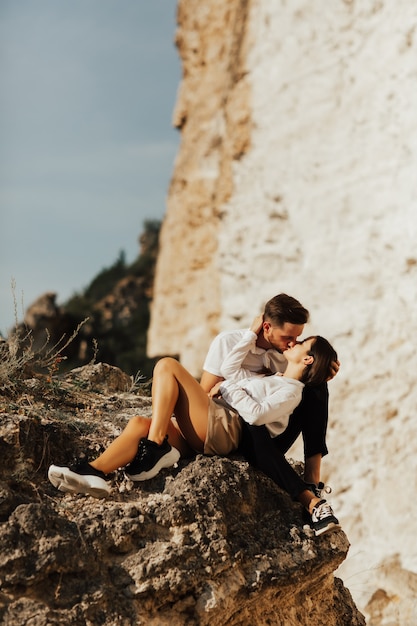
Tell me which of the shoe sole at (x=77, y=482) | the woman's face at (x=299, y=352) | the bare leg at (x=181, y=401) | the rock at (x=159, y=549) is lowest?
the rock at (x=159, y=549)

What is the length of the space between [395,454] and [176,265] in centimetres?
518

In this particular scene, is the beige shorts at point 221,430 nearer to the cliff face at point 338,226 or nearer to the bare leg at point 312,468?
the bare leg at point 312,468

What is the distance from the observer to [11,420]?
372cm

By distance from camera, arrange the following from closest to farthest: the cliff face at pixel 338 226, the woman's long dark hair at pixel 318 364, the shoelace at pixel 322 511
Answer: the shoelace at pixel 322 511, the woman's long dark hair at pixel 318 364, the cliff face at pixel 338 226

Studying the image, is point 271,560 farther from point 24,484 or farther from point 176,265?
point 176,265

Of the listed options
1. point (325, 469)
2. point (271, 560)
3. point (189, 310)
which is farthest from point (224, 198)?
point (271, 560)

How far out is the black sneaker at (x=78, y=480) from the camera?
348 cm

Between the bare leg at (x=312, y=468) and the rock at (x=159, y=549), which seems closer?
the rock at (x=159, y=549)

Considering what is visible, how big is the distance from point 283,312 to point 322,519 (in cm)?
96

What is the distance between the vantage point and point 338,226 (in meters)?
9.14

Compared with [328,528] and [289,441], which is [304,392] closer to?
[289,441]

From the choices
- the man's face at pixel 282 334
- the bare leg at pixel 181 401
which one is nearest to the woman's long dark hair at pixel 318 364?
the man's face at pixel 282 334

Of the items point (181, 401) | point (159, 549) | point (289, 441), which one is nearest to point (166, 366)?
point (181, 401)

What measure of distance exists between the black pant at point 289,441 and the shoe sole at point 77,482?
704 millimetres
